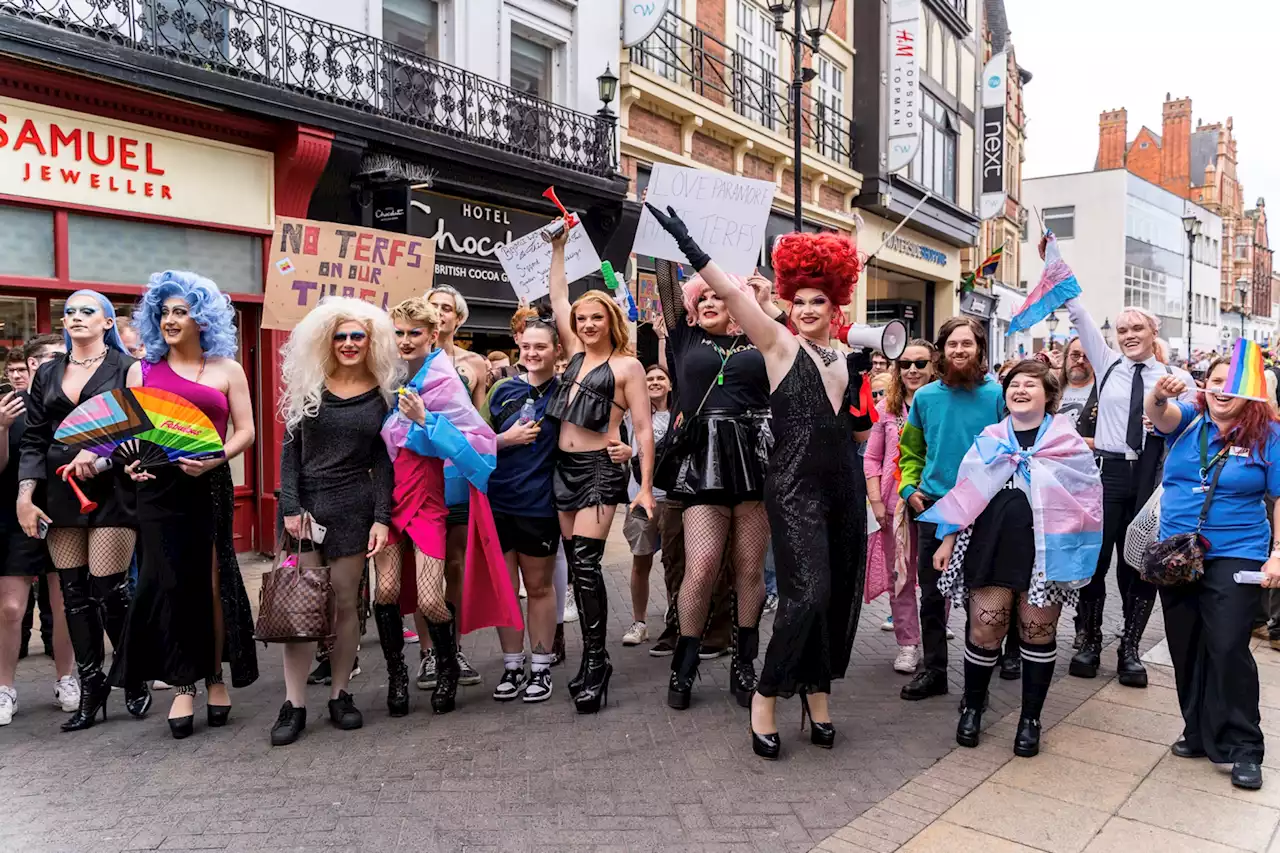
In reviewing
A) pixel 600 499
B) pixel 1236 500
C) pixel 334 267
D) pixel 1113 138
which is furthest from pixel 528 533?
pixel 1113 138

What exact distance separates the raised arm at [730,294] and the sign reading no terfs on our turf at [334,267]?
349cm

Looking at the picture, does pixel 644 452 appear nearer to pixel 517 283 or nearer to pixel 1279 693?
pixel 517 283

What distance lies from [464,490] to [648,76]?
11.4m

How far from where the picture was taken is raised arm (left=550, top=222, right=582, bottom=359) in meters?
5.42

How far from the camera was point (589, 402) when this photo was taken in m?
4.89

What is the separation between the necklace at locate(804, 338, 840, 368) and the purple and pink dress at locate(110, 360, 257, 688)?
2.69 m

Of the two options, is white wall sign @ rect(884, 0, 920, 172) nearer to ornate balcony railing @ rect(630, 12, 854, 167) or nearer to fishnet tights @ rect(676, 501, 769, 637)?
ornate balcony railing @ rect(630, 12, 854, 167)

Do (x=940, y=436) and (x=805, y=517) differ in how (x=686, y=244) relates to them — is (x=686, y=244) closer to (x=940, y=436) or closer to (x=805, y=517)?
(x=805, y=517)

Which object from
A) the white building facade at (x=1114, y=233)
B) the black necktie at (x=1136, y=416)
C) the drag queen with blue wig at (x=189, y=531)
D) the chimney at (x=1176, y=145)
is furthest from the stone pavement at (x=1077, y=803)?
the chimney at (x=1176, y=145)

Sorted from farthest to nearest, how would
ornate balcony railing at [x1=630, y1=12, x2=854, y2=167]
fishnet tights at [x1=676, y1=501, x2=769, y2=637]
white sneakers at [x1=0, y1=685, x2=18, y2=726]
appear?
ornate balcony railing at [x1=630, y1=12, x2=854, y2=167] → fishnet tights at [x1=676, y1=501, x2=769, y2=637] → white sneakers at [x1=0, y1=685, x2=18, y2=726]

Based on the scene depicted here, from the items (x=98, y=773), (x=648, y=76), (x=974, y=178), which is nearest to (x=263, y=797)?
(x=98, y=773)

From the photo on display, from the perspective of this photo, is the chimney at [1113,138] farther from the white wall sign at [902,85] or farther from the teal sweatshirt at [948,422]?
the teal sweatshirt at [948,422]

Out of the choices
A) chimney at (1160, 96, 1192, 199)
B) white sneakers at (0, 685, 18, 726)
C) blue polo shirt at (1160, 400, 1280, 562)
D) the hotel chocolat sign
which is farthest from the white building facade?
white sneakers at (0, 685, 18, 726)

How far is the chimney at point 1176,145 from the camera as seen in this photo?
262ft
